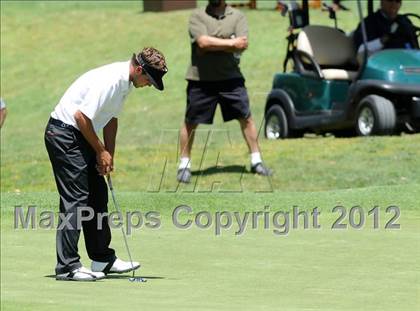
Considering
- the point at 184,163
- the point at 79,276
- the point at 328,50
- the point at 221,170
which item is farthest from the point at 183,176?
the point at 79,276

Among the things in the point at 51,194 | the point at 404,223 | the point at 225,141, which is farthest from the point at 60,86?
the point at 404,223

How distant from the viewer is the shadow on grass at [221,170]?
50.1ft

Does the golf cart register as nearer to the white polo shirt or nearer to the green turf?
the green turf

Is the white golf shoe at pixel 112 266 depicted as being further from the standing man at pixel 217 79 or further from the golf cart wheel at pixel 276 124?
the golf cart wheel at pixel 276 124

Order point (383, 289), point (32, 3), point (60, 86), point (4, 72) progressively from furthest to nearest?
1. point (32, 3)
2. point (4, 72)
3. point (60, 86)
4. point (383, 289)

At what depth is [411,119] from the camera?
16.9 m

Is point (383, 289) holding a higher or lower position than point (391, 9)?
higher

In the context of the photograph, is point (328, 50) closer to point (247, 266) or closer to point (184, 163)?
point (184, 163)

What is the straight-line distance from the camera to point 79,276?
834 centimetres

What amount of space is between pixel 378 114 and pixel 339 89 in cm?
119

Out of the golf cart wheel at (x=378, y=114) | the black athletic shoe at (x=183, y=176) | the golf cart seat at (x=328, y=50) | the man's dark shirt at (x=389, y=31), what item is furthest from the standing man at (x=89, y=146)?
the golf cart seat at (x=328, y=50)

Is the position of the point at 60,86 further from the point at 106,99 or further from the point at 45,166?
the point at 106,99

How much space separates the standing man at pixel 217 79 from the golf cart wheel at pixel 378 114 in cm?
224

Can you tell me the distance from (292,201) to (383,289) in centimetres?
461
